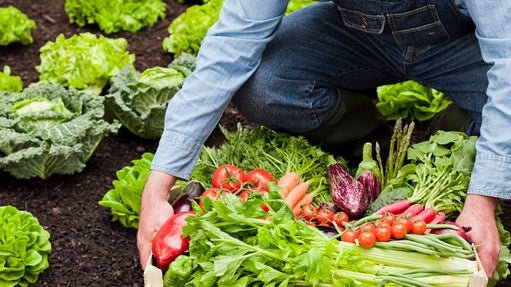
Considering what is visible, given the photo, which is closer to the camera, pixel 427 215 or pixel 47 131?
pixel 427 215

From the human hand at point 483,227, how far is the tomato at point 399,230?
0.26 metres

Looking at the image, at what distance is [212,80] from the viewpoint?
11.7ft

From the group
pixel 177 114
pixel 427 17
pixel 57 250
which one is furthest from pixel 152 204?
pixel 427 17

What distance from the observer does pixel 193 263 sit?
3033 millimetres

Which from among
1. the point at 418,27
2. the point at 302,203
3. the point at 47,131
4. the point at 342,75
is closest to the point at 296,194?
the point at 302,203

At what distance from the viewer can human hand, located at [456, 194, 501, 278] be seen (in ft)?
10.1

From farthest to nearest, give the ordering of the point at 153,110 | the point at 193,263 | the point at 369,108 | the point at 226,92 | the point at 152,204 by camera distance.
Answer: the point at 153,110, the point at 369,108, the point at 226,92, the point at 152,204, the point at 193,263

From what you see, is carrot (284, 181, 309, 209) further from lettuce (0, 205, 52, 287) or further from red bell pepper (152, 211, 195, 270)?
lettuce (0, 205, 52, 287)

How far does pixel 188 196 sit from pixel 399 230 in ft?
3.24

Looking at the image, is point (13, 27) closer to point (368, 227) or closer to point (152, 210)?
point (152, 210)

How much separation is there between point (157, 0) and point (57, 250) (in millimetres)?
2899

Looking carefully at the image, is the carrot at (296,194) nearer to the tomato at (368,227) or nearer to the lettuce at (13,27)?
the tomato at (368,227)

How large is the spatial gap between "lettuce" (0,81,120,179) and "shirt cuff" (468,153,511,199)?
2.12m

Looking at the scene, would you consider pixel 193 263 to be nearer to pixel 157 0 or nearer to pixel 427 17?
pixel 427 17
